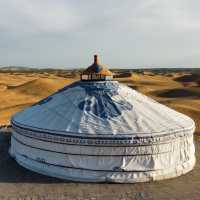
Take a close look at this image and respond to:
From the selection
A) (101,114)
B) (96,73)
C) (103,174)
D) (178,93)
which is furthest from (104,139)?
(178,93)

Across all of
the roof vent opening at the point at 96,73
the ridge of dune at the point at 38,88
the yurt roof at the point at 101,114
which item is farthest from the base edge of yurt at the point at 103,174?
the ridge of dune at the point at 38,88

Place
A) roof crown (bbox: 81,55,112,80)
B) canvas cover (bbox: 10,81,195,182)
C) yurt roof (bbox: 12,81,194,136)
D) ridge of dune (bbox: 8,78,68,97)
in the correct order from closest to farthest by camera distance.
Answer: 1. canvas cover (bbox: 10,81,195,182)
2. yurt roof (bbox: 12,81,194,136)
3. roof crown (bbox: 81,55,112,80)
4. ridge of dune (bbox: 8,78,68,97)

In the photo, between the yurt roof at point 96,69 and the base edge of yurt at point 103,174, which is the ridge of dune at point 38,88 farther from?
the base edge of yurt at point 103,174

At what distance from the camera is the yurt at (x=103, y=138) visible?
9.38 meters

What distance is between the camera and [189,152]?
34.5ft

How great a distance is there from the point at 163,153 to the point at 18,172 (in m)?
3.65

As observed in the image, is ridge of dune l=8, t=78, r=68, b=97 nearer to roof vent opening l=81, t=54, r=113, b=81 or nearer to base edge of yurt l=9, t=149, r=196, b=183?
roof vent opening l=81, t=54, r=113, b=81

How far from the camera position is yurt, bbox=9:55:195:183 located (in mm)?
9383

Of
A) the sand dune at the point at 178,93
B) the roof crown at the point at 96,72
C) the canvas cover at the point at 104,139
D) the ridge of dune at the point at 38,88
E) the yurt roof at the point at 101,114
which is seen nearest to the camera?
the canvas cover at the point at 104,139

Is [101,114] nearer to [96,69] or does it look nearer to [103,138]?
[103,138]

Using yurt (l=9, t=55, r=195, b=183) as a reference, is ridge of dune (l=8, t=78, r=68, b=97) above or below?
below

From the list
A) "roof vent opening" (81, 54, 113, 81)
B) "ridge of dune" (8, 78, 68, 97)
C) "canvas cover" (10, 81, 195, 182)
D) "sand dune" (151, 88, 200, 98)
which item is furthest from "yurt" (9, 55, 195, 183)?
"ridge of dune" (8, 78, 68, 97)

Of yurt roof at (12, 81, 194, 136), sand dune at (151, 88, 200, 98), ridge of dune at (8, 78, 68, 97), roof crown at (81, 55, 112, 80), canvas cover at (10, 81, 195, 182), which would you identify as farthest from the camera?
ridge of dune at (8, 78, 68, 97)

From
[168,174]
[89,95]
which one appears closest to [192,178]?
[168,174]
